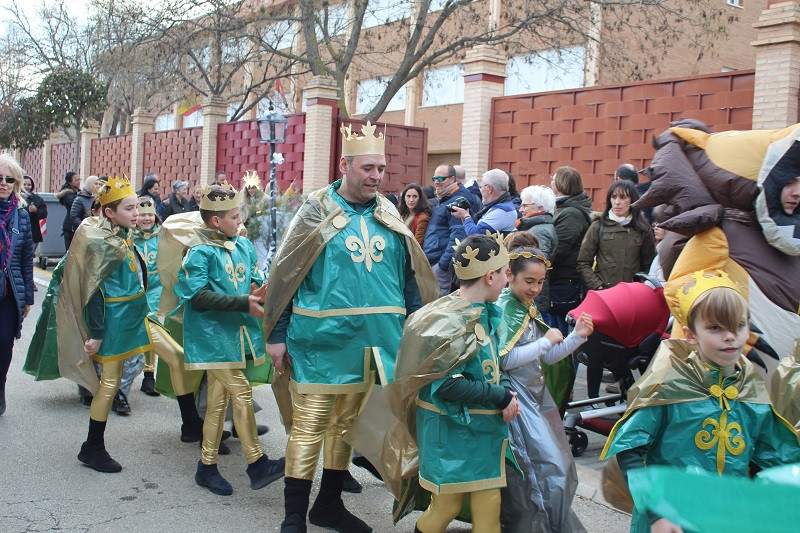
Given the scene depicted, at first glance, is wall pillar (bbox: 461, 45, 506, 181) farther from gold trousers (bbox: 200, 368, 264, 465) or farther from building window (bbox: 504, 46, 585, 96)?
gold trousers (bbox: 200, 368, 264, 465)

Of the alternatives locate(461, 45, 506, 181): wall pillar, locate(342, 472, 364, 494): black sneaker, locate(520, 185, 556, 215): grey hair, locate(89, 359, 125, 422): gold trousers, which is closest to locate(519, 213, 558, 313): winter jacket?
locate(520, 185, 556, 215): grey hair

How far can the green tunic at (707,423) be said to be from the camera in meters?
3.07

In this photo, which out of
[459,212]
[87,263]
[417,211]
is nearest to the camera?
[87,263]

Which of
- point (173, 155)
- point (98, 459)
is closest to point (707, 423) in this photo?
point (98, 459)

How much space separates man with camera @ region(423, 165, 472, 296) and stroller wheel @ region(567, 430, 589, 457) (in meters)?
2.61

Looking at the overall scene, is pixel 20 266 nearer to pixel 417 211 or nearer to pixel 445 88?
pixel 417 211

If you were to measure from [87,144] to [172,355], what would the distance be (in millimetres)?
27702

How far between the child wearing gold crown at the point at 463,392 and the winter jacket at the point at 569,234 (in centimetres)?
377

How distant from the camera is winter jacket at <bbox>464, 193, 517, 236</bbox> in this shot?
7898mm

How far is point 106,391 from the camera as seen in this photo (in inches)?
222

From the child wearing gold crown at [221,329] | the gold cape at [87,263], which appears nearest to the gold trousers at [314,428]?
the child wearing gold crown at [221,329]

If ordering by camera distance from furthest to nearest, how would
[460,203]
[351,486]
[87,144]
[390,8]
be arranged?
[87,144] → [390,8] → [460,203] → [351,486]

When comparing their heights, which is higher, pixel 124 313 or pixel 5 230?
pixel 5 230

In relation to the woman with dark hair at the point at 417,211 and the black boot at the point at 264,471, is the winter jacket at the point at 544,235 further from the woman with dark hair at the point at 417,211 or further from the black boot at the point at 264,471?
the black boot at the point at 264,471
